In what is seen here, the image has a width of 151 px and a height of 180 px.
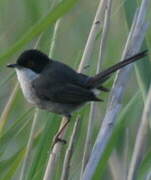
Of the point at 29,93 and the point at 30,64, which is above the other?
the point at 30,64

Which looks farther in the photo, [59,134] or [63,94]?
[63,94]

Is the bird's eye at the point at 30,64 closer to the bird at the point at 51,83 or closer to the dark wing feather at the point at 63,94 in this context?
the bird at the point at 51,83

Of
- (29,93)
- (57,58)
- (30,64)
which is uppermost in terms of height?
(30,64)

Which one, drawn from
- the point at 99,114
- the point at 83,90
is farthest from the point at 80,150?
the point at 83,90

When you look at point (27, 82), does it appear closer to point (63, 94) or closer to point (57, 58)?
point (63, 94)

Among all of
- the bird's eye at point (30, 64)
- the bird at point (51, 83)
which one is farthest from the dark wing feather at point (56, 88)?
the bird's eye at point (30, 64)

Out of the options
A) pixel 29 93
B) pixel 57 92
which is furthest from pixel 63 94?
pixel 29 93

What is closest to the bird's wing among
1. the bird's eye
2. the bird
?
the bird
